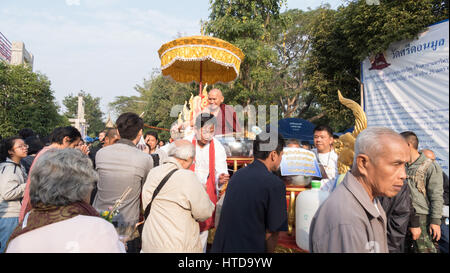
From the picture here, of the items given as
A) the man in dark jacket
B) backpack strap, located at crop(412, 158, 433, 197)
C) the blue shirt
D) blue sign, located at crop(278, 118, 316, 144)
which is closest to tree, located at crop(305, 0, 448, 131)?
blue sign, located at crop(278, 118, 316, 144)

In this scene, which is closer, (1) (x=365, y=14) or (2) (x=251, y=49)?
(1) (x=365, y=14)

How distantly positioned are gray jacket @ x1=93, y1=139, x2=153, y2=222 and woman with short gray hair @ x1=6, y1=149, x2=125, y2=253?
107 centimetres

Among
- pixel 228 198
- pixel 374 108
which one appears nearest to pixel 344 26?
pixel 374 108

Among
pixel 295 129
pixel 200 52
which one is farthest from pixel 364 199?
pixel 295 129

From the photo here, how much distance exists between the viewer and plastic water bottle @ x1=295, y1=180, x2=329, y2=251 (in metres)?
2.14

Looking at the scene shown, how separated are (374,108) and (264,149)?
6285 mm

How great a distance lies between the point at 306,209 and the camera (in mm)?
2184

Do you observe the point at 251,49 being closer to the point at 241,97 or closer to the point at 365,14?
the point at 241,97

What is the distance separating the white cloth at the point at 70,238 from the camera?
4.36ft

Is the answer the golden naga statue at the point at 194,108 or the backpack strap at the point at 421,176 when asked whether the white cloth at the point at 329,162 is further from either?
the golden naga statue at the point at 194,108

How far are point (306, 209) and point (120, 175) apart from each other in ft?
5.81

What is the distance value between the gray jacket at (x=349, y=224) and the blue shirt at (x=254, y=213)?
63 centimetres

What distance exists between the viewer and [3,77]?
37.8 ft

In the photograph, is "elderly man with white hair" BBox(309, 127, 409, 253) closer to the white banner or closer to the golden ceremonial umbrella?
the white banner
